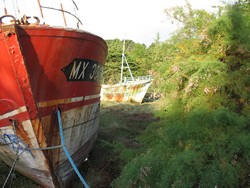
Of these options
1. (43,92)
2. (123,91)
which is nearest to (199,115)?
(43,92)

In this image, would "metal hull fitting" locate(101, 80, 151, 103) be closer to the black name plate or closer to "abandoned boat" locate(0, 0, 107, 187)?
the black name plate

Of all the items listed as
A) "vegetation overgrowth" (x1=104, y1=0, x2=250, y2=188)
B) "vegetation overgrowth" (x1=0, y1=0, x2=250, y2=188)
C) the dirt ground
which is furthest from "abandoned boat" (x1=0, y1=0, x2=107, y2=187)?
"vegetation overgrowth" (x1=104, y1=0, x2=250, y2=188)

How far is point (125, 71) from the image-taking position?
30.0 metres

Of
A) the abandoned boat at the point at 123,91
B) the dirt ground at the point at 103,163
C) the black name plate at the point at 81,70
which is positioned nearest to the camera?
the black name plate at the point at 81,70

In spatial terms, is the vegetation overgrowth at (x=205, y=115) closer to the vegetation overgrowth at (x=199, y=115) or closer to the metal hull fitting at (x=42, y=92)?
the vegetation overgrowth at (x=199, y=115)

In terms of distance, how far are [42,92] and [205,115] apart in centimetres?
235

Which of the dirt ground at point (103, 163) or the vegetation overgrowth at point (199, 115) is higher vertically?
the vegetation overgrowth at point (199, 115)

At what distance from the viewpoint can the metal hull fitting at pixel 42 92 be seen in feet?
12.2

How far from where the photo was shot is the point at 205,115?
4305mm

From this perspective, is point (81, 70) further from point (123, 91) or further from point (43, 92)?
point (123, 91)

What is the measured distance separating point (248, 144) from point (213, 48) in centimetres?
165

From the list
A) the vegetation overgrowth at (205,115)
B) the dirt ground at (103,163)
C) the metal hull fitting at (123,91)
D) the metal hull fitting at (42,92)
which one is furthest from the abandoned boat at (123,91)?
the metal hull fitting at (42,92)

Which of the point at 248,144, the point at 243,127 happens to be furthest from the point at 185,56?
the point at 248,144

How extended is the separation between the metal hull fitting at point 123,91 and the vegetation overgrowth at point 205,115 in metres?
13.3
